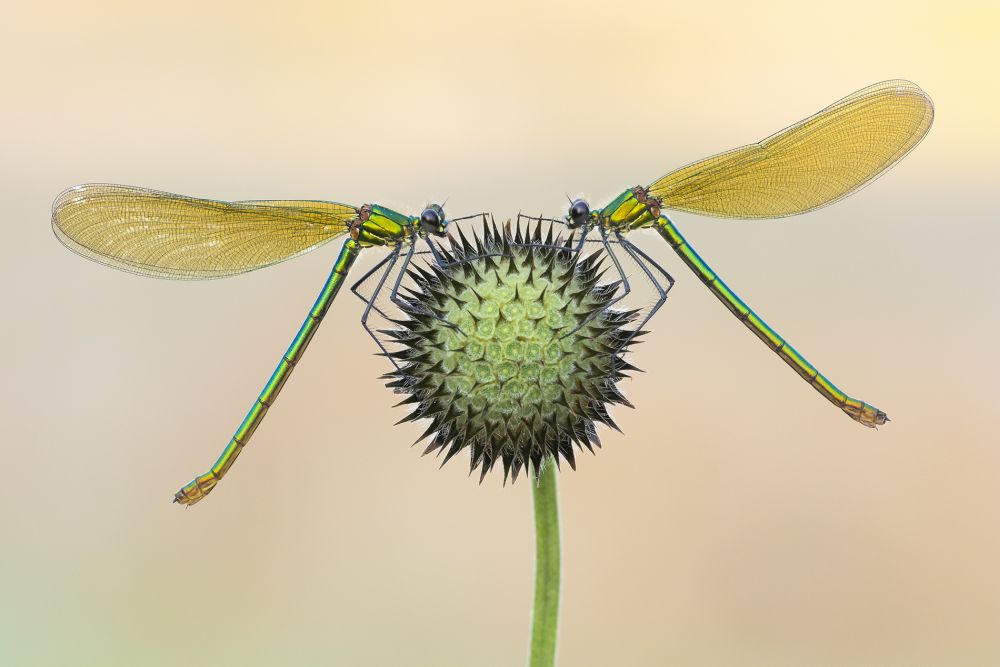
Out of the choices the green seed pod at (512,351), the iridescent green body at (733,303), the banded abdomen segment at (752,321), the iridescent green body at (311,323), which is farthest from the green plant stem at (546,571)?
the banded abdomen segment at (752,321)

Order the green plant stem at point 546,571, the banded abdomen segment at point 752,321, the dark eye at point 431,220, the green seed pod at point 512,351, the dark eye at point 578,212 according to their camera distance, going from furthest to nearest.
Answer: the banded abdomen segment at point 752,321, the dark eye at point 578,212, the dark eye at point 431,220, the green seed pod at point 512,351, the green plant stem at point 546,571

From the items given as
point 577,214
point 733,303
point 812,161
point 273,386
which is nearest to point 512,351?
point 577,214

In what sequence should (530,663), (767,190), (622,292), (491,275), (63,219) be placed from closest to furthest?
1. (530,663)
2. (491,275)
3. (622,292)
4. (63,219)
5. (767,190)

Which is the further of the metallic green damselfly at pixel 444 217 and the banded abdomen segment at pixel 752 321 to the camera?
the banded abdomen segment at pixel 752 321

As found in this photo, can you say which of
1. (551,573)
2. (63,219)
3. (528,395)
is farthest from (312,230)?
(551,573)

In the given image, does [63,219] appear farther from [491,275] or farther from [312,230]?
[491,275]

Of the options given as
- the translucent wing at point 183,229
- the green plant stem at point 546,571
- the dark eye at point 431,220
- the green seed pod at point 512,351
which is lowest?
the green plant stem at point 546,571

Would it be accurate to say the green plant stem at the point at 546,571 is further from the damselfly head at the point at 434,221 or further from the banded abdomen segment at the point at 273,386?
the banded abdomen segment at the point at 273,386
